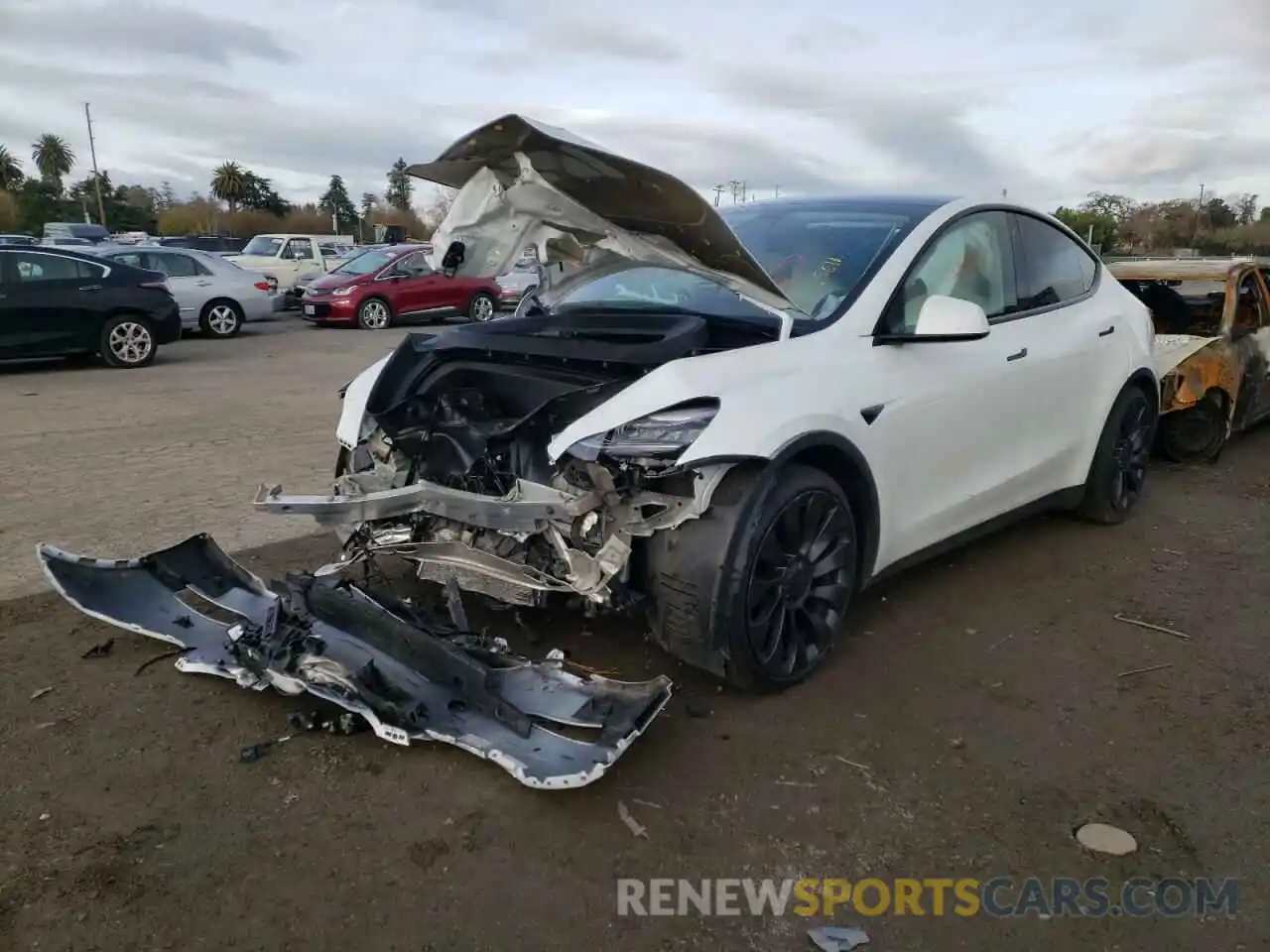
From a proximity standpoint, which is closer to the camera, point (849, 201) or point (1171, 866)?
point (1171, 866)

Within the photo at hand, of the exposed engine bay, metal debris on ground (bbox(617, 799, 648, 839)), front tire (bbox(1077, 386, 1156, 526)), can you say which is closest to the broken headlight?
the exposed engine bay

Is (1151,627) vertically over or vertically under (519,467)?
under

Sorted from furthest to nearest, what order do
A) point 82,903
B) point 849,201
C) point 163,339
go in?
point 163,339 < point 849,201 < point 82,903

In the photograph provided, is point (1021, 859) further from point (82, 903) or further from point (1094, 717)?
point (82, 903)

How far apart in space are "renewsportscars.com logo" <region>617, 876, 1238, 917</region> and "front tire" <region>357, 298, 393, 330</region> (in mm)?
17397

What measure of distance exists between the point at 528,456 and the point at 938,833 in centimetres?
185

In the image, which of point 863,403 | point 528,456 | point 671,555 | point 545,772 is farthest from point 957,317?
point 545,772

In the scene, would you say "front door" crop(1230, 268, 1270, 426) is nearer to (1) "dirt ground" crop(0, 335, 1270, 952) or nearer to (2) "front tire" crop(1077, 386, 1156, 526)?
(2) "front tire" crop(1077, 386, 1156, 526)

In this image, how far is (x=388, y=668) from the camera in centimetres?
313

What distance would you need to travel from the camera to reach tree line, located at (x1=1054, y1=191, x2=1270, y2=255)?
4347cm

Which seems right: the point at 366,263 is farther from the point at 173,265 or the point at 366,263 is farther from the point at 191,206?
the point at 191,206

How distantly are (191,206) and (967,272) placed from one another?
80688mm

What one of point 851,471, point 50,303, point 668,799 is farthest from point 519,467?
point 50,303

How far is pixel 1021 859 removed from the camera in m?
2.58
